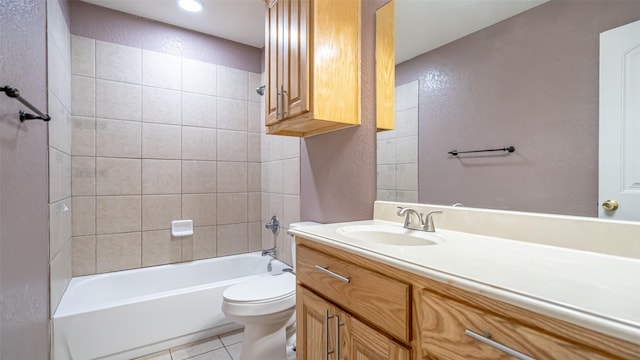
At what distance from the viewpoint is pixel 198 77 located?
2516 millimetres

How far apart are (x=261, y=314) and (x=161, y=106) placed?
1.88 m

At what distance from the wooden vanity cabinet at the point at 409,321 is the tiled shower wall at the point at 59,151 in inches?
57.7

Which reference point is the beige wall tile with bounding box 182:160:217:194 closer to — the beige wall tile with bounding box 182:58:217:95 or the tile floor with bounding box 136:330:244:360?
the beige wall tile with bounding box 182:58:217:95

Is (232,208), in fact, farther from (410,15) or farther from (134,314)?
(410,15)

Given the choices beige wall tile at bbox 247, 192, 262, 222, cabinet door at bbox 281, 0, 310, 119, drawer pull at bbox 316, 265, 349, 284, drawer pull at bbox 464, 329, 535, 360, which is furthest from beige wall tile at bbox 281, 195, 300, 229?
drawer pull at bbox 464, 329, 535, 360

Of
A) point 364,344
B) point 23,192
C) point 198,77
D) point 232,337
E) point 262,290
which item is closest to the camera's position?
point 364,344

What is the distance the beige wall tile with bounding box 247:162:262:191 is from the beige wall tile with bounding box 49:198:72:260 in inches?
52.9

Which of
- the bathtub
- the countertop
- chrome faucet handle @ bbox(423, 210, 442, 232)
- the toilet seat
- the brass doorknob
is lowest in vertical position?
the bathtub

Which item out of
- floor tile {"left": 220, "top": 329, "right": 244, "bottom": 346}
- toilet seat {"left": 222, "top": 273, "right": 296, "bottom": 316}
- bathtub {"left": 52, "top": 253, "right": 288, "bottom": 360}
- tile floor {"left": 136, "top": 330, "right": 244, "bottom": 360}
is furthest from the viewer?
floor tile {"left": 220, "top": 329, "right": 244, "bottom": 346}

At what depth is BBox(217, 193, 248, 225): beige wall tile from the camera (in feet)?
8.66

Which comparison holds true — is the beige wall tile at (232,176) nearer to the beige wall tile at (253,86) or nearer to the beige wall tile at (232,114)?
the beige wall tile at (232,114)

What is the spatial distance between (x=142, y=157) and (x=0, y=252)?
4.92 ft

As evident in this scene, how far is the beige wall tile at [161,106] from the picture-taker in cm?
230

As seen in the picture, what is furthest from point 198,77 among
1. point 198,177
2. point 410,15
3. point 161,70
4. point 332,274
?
point 332,274
